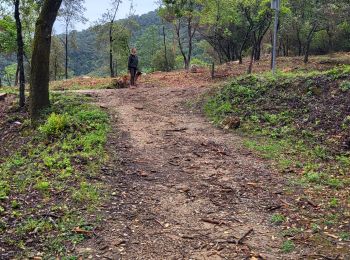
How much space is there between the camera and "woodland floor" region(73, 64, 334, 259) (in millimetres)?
4219

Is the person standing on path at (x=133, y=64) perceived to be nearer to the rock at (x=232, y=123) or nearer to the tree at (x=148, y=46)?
the rock at (x=232, y=123)

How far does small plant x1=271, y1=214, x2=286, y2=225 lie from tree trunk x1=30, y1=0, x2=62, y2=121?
767 cm

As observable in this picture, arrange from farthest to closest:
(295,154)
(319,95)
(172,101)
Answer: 1. (172,101)
2. (319,95)
3. (295,154)

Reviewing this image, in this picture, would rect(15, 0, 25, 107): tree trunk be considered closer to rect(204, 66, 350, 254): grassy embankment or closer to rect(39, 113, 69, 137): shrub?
rect(39, 113, 69, 137): shrub

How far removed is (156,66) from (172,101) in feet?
85.5

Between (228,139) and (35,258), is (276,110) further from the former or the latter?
(35,258)

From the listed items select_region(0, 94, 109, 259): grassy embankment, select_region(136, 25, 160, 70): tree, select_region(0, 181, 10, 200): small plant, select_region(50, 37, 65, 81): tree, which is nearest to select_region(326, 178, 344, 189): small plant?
select_region(0, 94, 109, 259): grassy embankment

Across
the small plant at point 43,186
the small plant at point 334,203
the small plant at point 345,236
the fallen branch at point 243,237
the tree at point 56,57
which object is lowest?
the fallen branch at point 243,237

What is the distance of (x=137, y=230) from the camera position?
4609 mm

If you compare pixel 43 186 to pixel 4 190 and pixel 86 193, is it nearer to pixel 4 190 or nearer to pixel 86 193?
pixel 4 190

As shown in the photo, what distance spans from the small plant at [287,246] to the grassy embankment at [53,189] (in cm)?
215

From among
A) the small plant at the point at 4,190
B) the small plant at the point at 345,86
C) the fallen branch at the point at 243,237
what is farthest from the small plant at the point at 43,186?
the small plant at the point at 345,86

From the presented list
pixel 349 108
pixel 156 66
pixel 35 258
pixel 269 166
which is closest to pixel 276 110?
pixel 349 108

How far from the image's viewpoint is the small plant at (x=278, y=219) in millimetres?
4775
